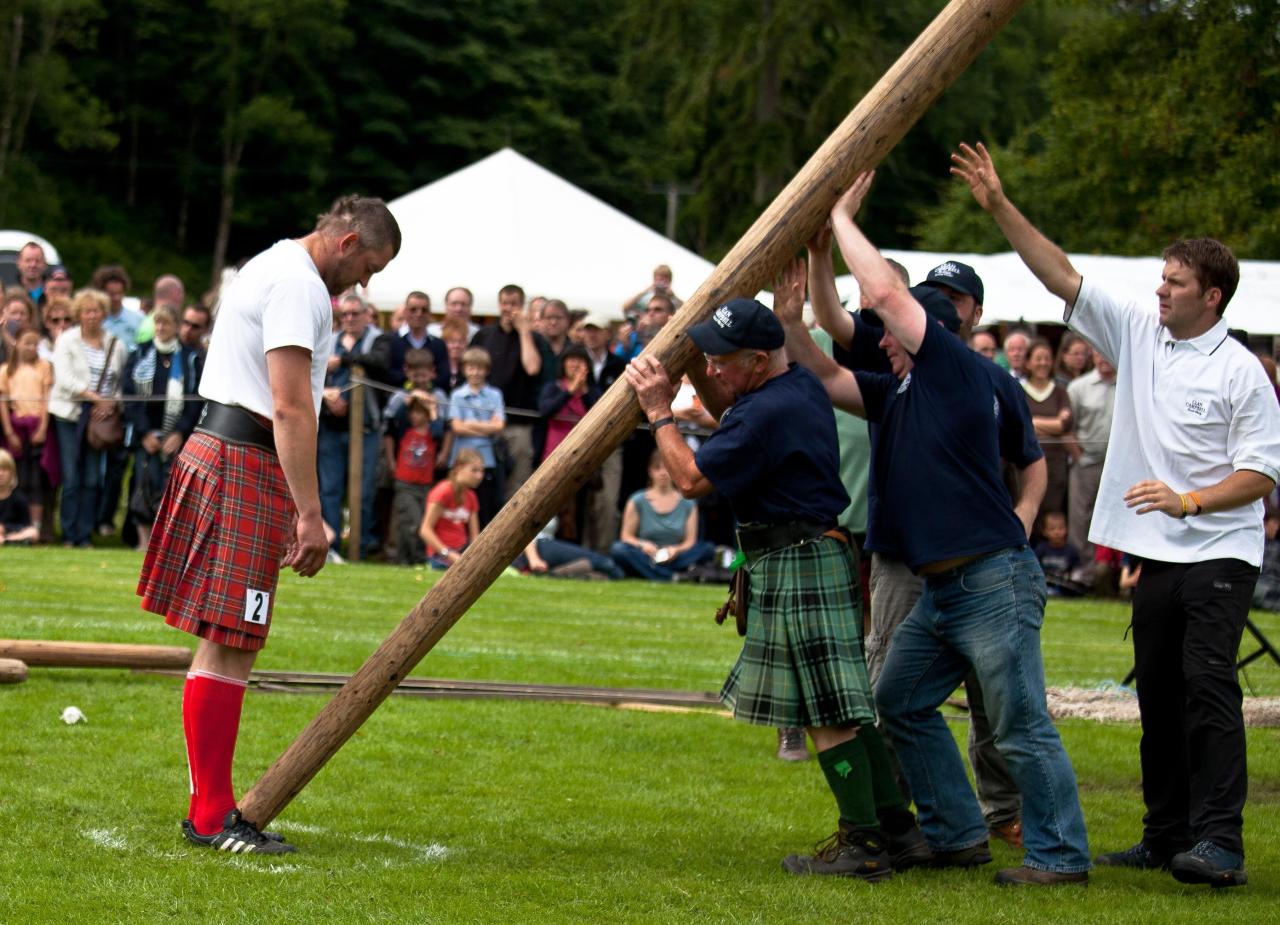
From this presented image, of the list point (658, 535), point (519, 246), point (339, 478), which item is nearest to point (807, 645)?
point (658, 535)

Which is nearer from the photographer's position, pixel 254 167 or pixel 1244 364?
pixel 1244 364

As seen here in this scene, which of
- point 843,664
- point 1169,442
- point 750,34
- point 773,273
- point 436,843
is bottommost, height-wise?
point 436,843

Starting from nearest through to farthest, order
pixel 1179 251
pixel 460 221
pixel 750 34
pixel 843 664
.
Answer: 1. pixel 843 664
2. pixel 1179 251
3. pixel 460 221
4. pixel 750 34

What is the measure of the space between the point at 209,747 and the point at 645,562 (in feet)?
28.4

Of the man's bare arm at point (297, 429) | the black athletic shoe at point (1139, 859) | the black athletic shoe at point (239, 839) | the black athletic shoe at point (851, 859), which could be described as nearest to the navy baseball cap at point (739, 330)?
the man's bare arm at point (297, 429)

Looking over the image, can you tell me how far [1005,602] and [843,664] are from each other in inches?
20.2

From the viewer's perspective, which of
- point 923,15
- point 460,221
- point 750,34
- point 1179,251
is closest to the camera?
point 1179,251

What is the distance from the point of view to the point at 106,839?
514 centimetres

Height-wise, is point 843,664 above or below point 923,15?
below

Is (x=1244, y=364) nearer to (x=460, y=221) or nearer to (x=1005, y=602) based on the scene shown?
(x=1005, y=602)

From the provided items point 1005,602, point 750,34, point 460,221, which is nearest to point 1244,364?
point 1005,602

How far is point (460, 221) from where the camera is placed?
19.2 m

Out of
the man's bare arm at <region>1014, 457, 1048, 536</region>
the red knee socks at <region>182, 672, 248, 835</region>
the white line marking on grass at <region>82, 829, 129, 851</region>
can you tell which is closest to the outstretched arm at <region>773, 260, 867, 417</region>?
the man's bare arm at <region>1014, 457, 1048, 536</region>

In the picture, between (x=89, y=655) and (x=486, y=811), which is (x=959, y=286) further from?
(x=89, y=655)
